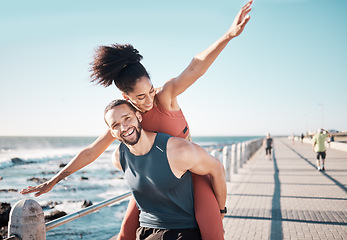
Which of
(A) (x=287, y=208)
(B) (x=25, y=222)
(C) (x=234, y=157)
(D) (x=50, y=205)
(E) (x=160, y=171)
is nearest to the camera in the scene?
(E) (x=160, y=171)

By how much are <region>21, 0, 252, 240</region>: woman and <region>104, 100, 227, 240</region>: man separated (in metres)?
0.09

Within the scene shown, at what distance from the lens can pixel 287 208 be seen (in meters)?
7.12

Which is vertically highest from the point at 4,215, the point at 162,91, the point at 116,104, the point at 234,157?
the point at 162,91

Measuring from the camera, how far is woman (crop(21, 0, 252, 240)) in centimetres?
212

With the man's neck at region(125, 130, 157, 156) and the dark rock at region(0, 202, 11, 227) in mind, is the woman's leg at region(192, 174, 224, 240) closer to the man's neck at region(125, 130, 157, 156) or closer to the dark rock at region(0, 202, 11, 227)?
the man's neck at region(125, 130, 157, 156)

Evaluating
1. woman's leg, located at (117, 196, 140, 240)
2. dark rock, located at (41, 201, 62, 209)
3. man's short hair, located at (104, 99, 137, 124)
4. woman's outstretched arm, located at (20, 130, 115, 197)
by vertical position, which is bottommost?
dark rock, located at (41, 201, 62, 209)

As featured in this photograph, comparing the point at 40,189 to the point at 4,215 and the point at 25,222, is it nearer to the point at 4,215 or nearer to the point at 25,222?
the point at 25,222

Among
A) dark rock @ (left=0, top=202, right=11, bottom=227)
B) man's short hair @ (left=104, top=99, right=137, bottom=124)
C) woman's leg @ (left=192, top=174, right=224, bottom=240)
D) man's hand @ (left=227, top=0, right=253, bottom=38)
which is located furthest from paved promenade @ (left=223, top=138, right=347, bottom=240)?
dark rock @ (left=0, top=202, right=11, bottom=227)

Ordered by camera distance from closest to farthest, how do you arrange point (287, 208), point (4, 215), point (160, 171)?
point (160, 171) → point (287, 208) → point (4, 215)

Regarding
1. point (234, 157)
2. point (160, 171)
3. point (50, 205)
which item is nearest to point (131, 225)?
point (160, 171)

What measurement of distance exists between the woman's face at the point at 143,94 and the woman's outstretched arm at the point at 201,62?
128mm

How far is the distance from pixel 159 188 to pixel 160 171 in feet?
0.41

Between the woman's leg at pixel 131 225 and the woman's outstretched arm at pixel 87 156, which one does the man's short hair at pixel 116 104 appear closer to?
the woman's outstretched arm at pixel 87 156

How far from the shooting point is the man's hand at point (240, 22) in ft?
6.52
